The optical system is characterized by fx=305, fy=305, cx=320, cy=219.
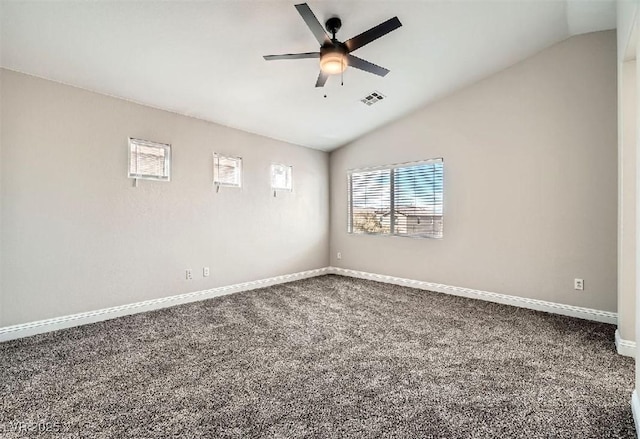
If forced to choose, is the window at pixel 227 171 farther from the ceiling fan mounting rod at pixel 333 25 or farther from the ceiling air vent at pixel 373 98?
the ceiling fan mounting rod at pixel 333 25

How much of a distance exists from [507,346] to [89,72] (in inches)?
186

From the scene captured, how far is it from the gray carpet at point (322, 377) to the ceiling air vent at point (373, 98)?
285 cm

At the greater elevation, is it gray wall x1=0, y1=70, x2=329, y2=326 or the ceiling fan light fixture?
the ceiling fan light fixture

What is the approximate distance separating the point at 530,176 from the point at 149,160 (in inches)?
185

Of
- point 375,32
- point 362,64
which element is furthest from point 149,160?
point 375,32

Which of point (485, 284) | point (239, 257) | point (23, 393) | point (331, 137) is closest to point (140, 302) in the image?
point (239, 257)

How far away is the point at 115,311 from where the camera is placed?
3.47 metres

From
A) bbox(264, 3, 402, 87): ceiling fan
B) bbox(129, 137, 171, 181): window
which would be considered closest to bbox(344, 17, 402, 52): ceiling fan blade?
bbox(264, 3, 402, 87): ceiling fan

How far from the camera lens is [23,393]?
199cm

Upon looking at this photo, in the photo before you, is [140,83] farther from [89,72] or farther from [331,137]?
[331,137]

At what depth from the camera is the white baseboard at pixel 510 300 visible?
3307 mm

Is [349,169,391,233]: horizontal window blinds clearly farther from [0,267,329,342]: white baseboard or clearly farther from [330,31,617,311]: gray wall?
[0,267,329,342]: white baseboard

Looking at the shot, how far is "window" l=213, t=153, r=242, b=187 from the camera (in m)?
4.42

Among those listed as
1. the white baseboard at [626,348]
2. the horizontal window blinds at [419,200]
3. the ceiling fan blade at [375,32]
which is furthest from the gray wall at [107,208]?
the white baseboard at [626,348]
